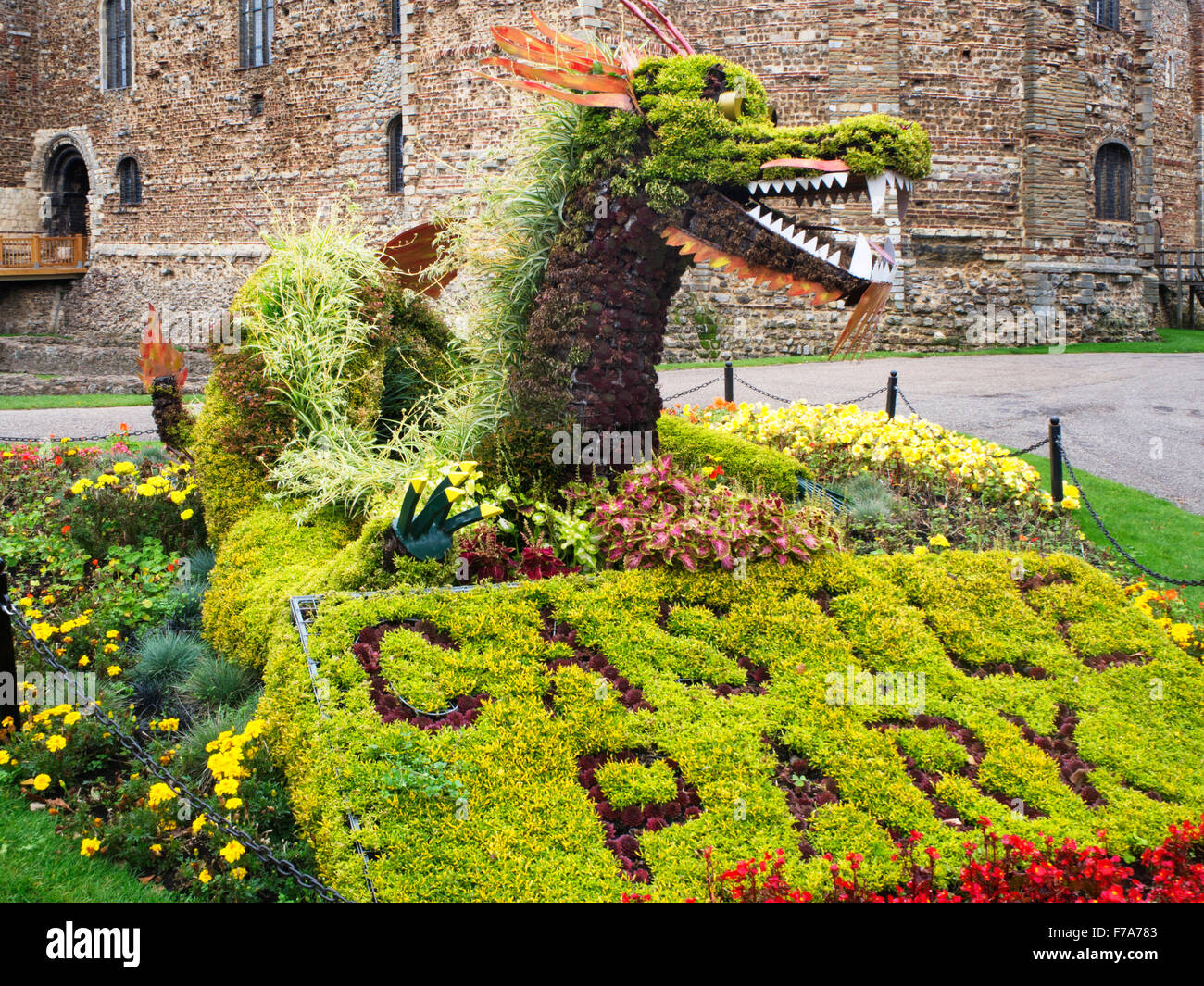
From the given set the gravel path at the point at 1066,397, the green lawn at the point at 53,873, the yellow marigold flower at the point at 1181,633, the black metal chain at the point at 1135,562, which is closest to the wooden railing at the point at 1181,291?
the gravel path at the point at 1066,397

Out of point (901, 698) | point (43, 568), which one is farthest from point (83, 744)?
point (901, 698)

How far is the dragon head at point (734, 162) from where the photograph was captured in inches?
173

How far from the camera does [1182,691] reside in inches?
157

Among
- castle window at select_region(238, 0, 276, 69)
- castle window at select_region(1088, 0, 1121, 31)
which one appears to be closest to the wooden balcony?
castle window at select_region(238, 0, 276, 69)

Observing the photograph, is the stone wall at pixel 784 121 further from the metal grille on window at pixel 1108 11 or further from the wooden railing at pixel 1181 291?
the wooden railing at pixel 1181 291

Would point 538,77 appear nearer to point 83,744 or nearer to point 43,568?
point 83,744

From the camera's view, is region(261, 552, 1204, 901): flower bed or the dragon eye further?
the dragon eye

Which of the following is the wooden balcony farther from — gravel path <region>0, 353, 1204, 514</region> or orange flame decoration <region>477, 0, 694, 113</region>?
orange flame decoration <region>477, 0, 694, 113</region>

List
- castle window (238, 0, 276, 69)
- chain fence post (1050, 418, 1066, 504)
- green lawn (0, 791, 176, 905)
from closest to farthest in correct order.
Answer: green lawn (0, 791, 176, 905), chain fence post (1050, 418, 1066, 504), castle window (238, 0, 276, 69)

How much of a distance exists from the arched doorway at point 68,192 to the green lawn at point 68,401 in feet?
50.3

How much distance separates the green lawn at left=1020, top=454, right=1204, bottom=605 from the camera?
6242 mm

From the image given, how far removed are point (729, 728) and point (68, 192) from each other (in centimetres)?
3076

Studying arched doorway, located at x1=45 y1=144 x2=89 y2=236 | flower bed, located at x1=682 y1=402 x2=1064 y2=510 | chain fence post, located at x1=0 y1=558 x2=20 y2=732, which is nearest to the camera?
chain fence post, located at x1=0 y1=558 x2=20 y2=732

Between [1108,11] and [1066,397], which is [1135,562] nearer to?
[1066,397]
